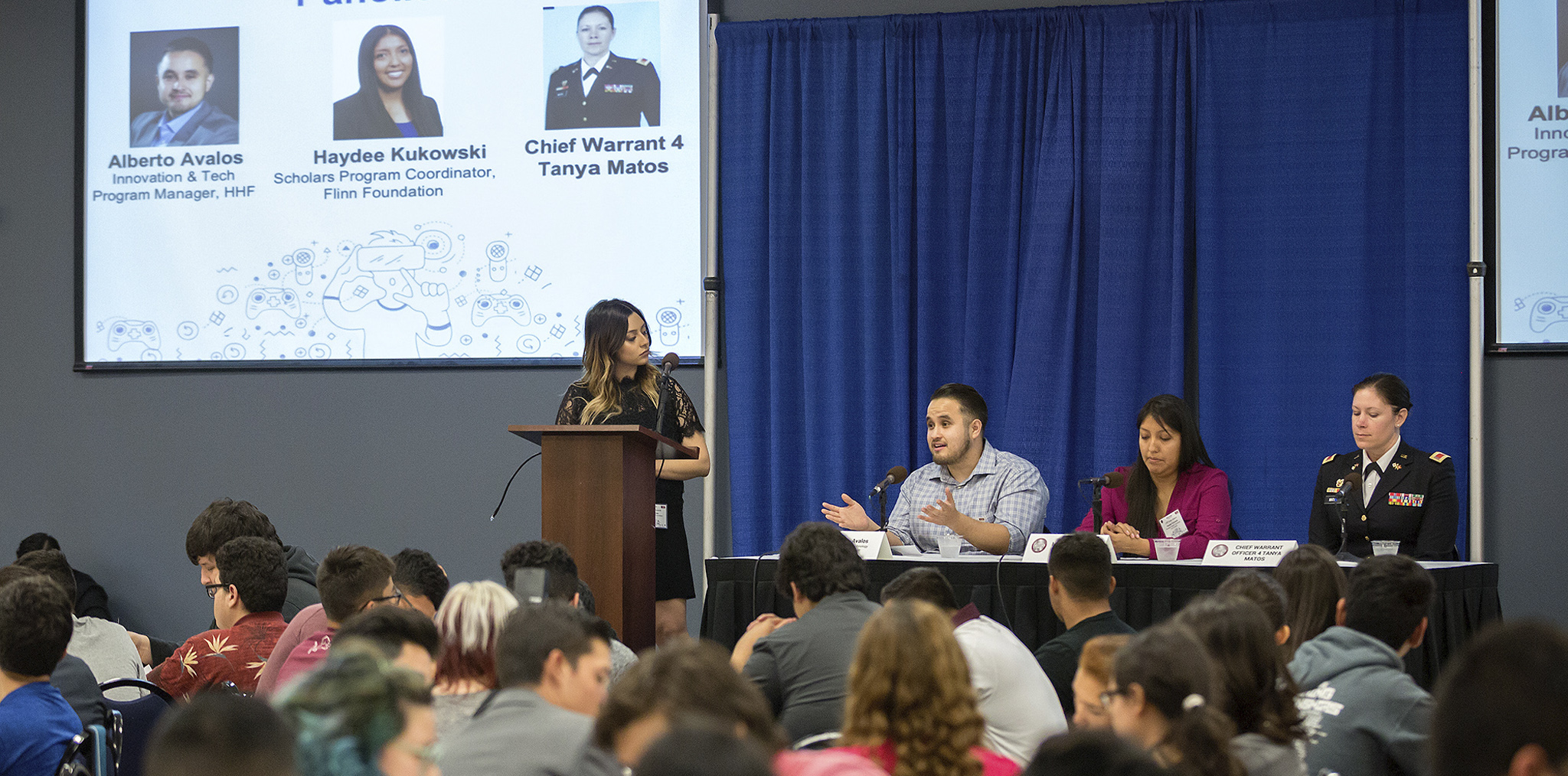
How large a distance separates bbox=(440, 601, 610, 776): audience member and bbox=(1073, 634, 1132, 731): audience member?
80 cm

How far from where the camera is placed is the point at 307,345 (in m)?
5.86

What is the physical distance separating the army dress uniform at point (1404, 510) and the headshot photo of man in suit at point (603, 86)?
10.8 feet

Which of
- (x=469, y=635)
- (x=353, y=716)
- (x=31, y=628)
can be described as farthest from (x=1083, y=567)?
(x=31, y=628)

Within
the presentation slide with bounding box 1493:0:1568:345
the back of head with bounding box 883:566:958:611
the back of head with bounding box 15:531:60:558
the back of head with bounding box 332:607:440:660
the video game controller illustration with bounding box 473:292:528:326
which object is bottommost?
the back of head with bounding box 15:531:60:558

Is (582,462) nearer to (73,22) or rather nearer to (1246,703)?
(1246,703)

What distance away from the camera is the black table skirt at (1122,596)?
3.64 meters

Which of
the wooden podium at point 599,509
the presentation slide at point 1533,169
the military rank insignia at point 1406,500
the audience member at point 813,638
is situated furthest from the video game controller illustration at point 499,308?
the presentation slide at point 1533,169

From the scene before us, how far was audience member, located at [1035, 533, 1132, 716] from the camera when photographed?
2938 mm

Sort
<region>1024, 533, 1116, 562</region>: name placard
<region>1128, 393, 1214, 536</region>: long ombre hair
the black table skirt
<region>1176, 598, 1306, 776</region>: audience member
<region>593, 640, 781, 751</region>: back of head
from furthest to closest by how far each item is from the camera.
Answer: <region>1128, 393, 1214, 536</region>: long ombre hair, <region>1024, 533, 1116, 562</region>: name placard, the black table skirt, <region>1176, 598, 1306, 776</region>: audience member, <region>593, 640, 781, 751</region>: back of head

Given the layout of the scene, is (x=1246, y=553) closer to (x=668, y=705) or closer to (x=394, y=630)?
(x=394, y=630)

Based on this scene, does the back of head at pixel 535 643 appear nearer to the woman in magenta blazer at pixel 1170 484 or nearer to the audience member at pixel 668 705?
the audience member at pixel 668 705

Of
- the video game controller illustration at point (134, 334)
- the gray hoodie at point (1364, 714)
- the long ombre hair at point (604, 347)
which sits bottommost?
the gray hoodie at point (1364, 714)

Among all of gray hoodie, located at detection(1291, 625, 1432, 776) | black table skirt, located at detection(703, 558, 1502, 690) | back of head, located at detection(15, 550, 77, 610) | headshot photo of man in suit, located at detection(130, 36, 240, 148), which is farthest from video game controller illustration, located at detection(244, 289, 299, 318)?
gray hoodie, located at detection(1291, 625, 1432, 776)

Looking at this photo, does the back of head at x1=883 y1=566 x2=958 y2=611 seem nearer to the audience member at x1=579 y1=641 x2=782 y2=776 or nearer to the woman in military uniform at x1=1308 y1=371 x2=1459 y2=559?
the audience member at x1=579 y1=641 x2=782 y2=776
